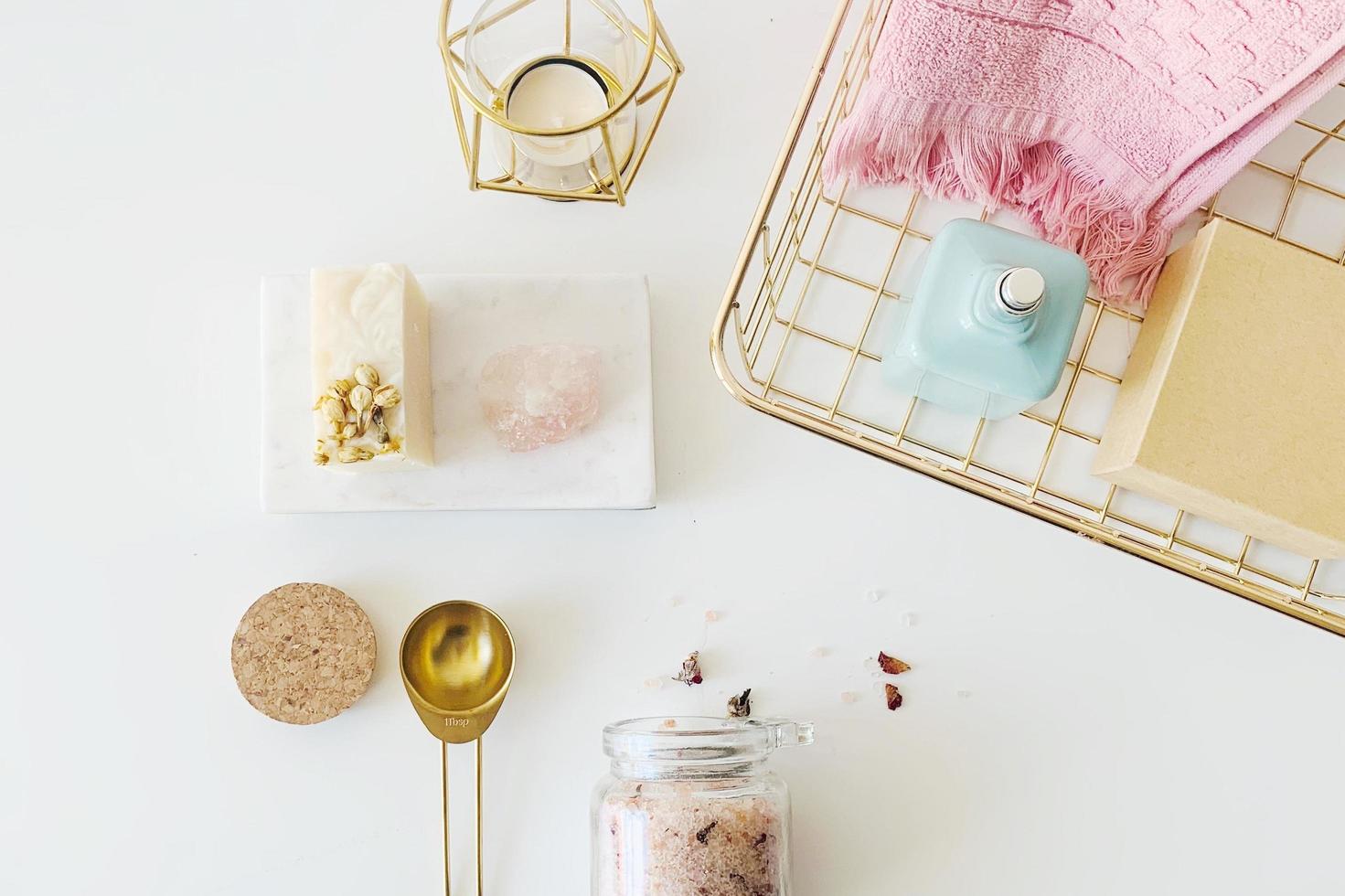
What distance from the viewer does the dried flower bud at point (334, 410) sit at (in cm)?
68

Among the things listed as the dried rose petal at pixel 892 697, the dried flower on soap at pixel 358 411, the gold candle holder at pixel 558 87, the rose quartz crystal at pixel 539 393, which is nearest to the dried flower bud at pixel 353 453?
the dried flower on soap at pixel 358 411

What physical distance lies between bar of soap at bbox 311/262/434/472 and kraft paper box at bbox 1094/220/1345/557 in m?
0.54

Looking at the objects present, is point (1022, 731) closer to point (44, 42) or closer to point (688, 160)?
point (688, 160)

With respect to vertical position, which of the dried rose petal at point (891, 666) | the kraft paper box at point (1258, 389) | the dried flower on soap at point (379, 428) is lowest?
the dried rose petal at point (891, 666)

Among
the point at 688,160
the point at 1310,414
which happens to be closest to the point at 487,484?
the point at 688,160

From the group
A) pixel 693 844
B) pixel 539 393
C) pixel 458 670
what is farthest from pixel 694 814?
pixel 539 393

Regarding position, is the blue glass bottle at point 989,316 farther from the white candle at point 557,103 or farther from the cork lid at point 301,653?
the cork lid at point 301,653

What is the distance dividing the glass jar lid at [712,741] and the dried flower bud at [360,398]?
31 cm

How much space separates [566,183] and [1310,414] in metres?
0.58

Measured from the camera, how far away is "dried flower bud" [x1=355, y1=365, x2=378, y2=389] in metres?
0.68

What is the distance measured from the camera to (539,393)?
0.75 m

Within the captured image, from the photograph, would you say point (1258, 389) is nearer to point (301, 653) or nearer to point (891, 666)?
point (891, 666)

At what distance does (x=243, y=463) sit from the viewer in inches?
31.9

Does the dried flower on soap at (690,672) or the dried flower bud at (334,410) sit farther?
the dried flower on soap at (690,672)
